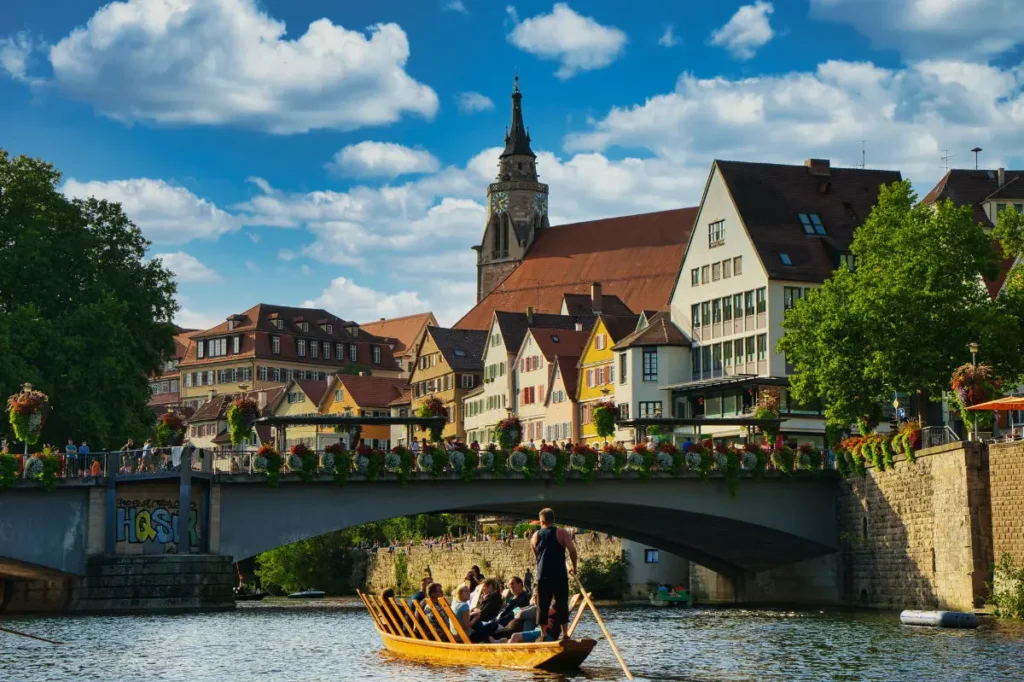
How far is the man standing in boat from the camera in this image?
3247 cm

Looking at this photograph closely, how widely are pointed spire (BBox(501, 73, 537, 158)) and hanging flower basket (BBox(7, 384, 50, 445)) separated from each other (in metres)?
105

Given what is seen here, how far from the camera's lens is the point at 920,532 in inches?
2318

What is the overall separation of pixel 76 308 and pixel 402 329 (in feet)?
352

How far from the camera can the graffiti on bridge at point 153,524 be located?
197 ft

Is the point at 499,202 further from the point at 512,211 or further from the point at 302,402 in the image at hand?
the point at 302,402

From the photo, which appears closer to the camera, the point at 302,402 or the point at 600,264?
the point at 302,402

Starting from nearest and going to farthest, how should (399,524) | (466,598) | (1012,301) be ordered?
(466,598) → (1012,301) → (399,524)

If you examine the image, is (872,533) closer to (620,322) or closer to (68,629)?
(68,629)

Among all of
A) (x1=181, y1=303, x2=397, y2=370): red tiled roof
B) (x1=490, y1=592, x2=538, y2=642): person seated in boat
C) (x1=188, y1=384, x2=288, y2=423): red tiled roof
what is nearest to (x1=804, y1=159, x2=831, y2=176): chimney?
(x1=490, y1=592, x2=538, y2=642): person seated in boat

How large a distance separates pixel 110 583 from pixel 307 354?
113 m

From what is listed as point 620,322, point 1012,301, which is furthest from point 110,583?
point 620,322

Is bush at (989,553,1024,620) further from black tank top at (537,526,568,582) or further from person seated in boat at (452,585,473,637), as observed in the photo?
black tank top at (537,526,568,582)

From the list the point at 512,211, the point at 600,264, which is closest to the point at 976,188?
the point at 600,264

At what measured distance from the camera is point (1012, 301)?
63.3m
